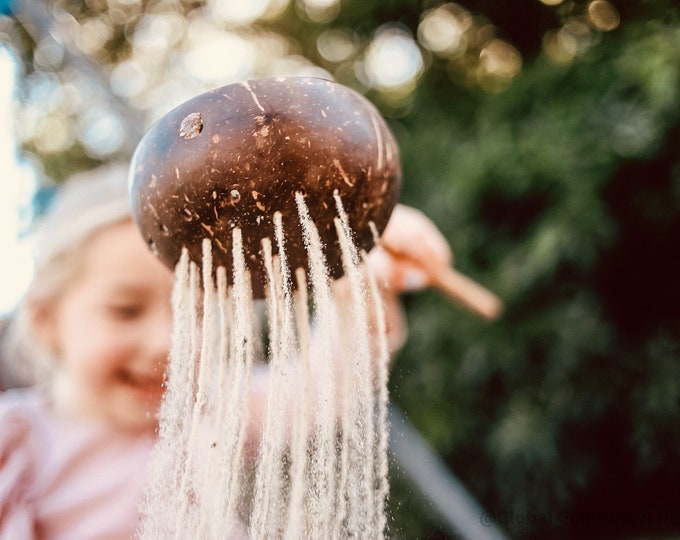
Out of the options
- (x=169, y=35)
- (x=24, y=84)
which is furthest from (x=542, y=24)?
(x=24, y=84)

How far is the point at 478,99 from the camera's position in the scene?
2.07m

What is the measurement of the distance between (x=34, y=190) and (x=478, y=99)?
179 centimetres

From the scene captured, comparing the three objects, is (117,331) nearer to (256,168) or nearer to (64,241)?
(64,241)

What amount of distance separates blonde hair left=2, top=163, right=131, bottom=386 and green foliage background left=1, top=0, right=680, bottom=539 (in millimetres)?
810

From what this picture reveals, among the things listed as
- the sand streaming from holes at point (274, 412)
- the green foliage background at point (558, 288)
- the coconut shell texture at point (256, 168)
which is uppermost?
the coconut shell texture at point (256, 168)

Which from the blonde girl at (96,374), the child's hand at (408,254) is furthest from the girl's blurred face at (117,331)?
the child's hand at (408,254)

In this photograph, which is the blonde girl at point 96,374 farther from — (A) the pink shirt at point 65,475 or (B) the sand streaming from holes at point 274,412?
(B) the sand streaming from holes at point 274,412

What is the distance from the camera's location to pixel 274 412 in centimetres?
63

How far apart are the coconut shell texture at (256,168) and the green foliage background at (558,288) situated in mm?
1106

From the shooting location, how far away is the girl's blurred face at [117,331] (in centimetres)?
106

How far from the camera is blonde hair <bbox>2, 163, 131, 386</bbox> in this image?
120 cm

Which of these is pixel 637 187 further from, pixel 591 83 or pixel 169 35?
pixel 169 35

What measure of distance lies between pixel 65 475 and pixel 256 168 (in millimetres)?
793

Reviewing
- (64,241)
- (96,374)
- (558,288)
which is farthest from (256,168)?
(558,288)
